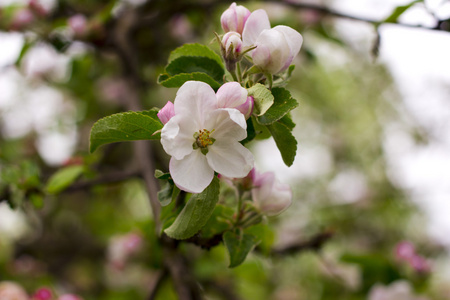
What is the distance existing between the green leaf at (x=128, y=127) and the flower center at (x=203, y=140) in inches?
1.8

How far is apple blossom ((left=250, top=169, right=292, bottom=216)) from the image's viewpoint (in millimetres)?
611

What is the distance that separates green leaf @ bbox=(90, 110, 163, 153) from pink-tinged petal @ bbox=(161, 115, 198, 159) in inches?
1.1

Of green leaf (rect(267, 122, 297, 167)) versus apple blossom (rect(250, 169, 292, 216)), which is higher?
green leaf (rect(267, 122, 297, 167))

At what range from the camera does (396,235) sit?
2.45m

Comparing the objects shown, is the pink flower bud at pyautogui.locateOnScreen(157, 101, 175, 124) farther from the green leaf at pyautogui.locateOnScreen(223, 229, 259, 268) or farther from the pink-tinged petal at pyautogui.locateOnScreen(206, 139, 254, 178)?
the green leaf at pyautogui.locateOnScreen(223, 229, 259, 268)

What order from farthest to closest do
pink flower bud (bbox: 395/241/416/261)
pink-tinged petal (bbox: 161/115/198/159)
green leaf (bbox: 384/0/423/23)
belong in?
pink flower bud (bbox: 395/241/416/261) < green leaf (bbox: 384/0/423/23) < pink-tinged petal (bbox: 161/115/198/159)

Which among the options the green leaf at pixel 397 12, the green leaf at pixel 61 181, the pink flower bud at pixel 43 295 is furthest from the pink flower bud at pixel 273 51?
the pink flower bud at pixel 43 295

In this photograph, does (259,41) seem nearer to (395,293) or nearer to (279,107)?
(279,107)

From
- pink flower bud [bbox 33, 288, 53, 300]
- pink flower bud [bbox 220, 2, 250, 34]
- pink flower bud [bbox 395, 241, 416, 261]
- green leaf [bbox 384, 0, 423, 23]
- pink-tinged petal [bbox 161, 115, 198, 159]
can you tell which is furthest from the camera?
pink flower bud [bbox 395, 241, 416, 261]

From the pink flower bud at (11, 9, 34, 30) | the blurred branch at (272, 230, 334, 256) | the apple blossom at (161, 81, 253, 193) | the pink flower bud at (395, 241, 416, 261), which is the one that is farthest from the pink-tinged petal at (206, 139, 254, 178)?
the pink flower bud at (11, 9, 34, 30)

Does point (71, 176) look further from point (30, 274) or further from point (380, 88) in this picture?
point (380, 88)

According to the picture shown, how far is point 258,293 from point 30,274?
4.22 ft

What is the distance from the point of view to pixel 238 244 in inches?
22.8

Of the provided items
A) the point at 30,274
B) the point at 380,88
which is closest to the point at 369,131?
the point at 380,88
